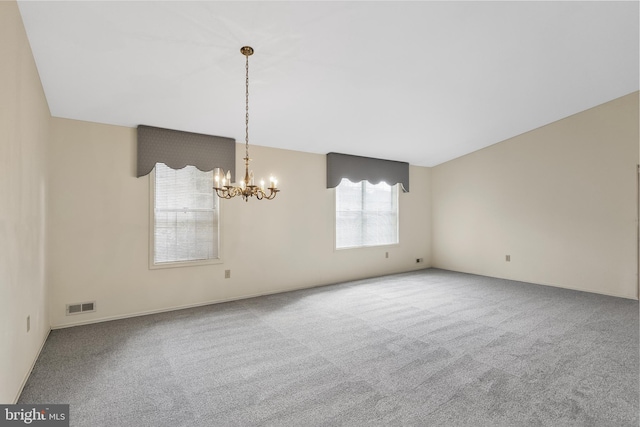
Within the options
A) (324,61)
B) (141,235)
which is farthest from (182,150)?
(324,61)

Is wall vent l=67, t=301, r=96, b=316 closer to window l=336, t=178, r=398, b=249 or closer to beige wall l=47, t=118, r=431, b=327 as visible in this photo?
beige wall l=47, t=118, r=431, b=327

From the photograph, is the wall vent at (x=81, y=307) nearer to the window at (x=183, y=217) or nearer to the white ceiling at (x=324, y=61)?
the window at (x=183, y=217)

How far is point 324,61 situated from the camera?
117 inches

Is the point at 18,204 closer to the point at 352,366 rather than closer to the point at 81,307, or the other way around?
the point at 81,307

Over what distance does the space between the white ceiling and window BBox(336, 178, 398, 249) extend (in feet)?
5.29

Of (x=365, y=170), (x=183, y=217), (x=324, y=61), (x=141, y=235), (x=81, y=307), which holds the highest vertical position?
(x=324, y=61)

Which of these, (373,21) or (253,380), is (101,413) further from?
(373,21)

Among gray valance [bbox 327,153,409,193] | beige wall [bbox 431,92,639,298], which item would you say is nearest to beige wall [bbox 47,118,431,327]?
gray valance [bbox 327,153,409,193]

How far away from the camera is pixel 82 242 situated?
3.61m

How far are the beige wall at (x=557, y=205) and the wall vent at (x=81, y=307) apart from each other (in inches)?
252

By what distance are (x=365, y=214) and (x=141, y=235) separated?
12.8 feet

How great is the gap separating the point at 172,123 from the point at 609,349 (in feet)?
17.2

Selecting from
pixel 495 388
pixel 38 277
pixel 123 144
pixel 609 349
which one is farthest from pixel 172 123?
pixel 609 349

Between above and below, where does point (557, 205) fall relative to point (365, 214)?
above
